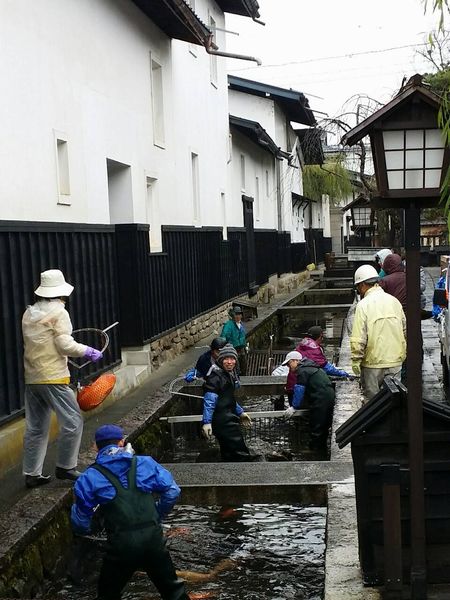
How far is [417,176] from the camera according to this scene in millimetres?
4621

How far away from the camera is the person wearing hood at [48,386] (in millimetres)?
6652

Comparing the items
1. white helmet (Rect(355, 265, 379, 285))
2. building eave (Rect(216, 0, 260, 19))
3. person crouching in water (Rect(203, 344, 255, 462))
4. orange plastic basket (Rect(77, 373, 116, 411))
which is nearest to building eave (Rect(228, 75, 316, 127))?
building eave (Rect(216, 0, 260, 19))

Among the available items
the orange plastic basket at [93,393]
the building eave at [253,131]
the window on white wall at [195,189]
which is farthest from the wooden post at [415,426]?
the building eave at [253,131]

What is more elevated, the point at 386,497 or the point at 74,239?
the point at 74,239

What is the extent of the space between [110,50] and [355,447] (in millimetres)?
8268

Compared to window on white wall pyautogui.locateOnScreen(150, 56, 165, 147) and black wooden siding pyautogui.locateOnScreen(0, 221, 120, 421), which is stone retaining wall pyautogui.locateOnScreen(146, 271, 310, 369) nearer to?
black wooden siding pyautogui.locateOnScreen(0, 221, 120, 421)

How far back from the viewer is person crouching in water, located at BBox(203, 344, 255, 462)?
27.3 ft

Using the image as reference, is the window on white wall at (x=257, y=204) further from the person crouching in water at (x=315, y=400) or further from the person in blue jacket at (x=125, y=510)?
the person in blue jacket at (x=125, y=510)

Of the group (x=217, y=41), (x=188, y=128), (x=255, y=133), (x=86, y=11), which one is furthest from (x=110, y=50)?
(x=255, y=133)

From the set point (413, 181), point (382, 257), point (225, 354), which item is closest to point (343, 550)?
point (413, 181)

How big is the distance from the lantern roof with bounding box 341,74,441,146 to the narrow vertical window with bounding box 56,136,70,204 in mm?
5393

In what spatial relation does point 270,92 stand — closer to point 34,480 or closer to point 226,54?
point 226,54

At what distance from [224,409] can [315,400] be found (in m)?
1.31

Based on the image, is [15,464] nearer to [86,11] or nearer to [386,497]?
[386,497]
